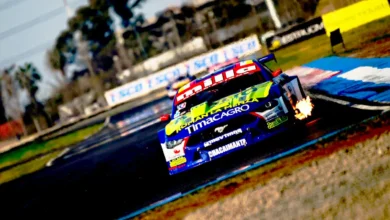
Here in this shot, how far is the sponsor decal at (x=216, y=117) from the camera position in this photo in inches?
273

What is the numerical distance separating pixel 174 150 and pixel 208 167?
0.78 metres

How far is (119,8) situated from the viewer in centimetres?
6894

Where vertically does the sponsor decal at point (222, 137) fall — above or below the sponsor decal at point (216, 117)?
below

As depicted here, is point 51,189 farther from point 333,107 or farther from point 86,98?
point 86,98

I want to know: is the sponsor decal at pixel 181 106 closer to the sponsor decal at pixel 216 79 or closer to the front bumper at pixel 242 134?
the sponsor decal at pixel 216 79

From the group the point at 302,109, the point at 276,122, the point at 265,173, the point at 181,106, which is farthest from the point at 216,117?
the point at 302,109

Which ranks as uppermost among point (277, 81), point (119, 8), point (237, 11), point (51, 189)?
point (119, 8)

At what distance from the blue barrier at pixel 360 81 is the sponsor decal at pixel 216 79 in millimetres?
2413

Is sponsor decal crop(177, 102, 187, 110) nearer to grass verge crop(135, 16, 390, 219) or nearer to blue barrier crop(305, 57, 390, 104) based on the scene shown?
grass verge crop(135, 16, 390, 219)

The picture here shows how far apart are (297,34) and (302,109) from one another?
19.0 meters

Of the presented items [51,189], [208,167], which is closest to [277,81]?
[208,167]

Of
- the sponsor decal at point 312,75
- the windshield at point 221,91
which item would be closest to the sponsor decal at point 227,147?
the windshield at point 221,91

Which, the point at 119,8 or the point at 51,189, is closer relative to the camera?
the point at 51,189

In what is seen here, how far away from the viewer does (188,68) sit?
128 feet
